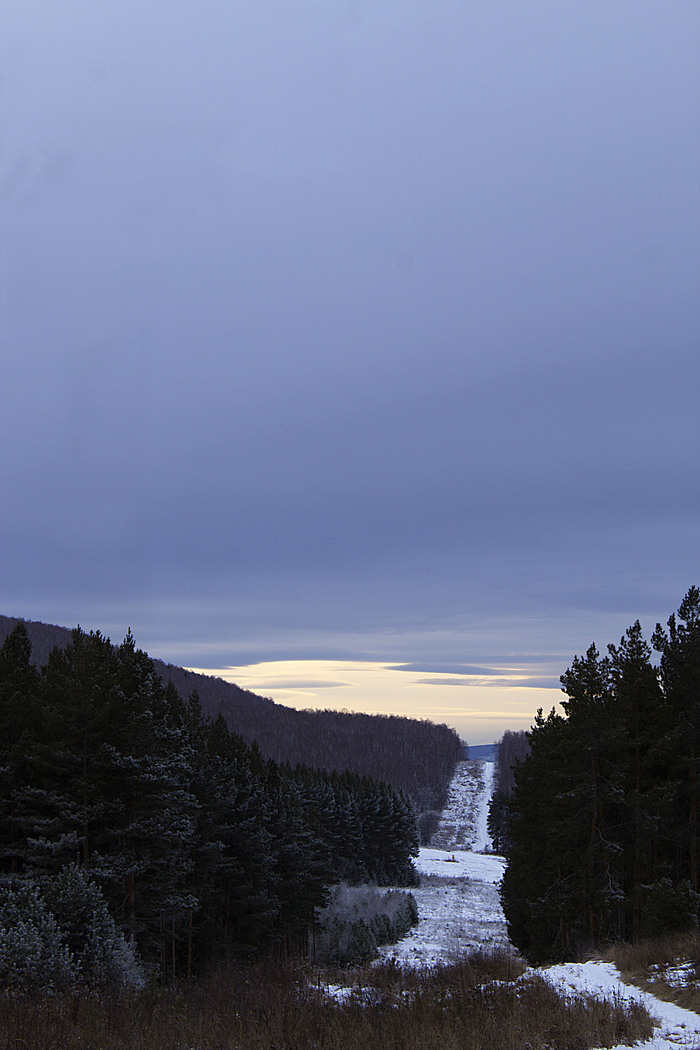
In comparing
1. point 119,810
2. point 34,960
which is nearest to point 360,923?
point 119,810

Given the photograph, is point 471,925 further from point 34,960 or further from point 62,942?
point 34,960

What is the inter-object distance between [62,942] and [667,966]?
12921mm

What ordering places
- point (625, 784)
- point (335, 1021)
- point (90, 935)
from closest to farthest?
point (335, 1021) < point (90, 935) < point (625, 784)

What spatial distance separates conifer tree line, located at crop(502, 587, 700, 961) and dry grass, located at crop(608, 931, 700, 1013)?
943 centimetres

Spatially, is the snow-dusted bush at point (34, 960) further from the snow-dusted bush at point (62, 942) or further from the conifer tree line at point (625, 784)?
the conifer tree line at point (625, 784)

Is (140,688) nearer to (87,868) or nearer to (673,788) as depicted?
(87,868)

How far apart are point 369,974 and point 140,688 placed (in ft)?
45.3

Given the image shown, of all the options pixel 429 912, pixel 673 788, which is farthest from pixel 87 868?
pixel 429 912

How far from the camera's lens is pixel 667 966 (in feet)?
51.6

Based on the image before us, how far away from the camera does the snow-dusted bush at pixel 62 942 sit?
14.0 metres

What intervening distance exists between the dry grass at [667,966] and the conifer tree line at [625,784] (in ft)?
30.9

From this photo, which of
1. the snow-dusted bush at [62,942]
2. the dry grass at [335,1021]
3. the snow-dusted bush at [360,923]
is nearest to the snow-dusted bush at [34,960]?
the snow-dusted bush at [62,942]

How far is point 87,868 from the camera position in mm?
23844

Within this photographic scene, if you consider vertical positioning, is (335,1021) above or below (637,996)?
above
